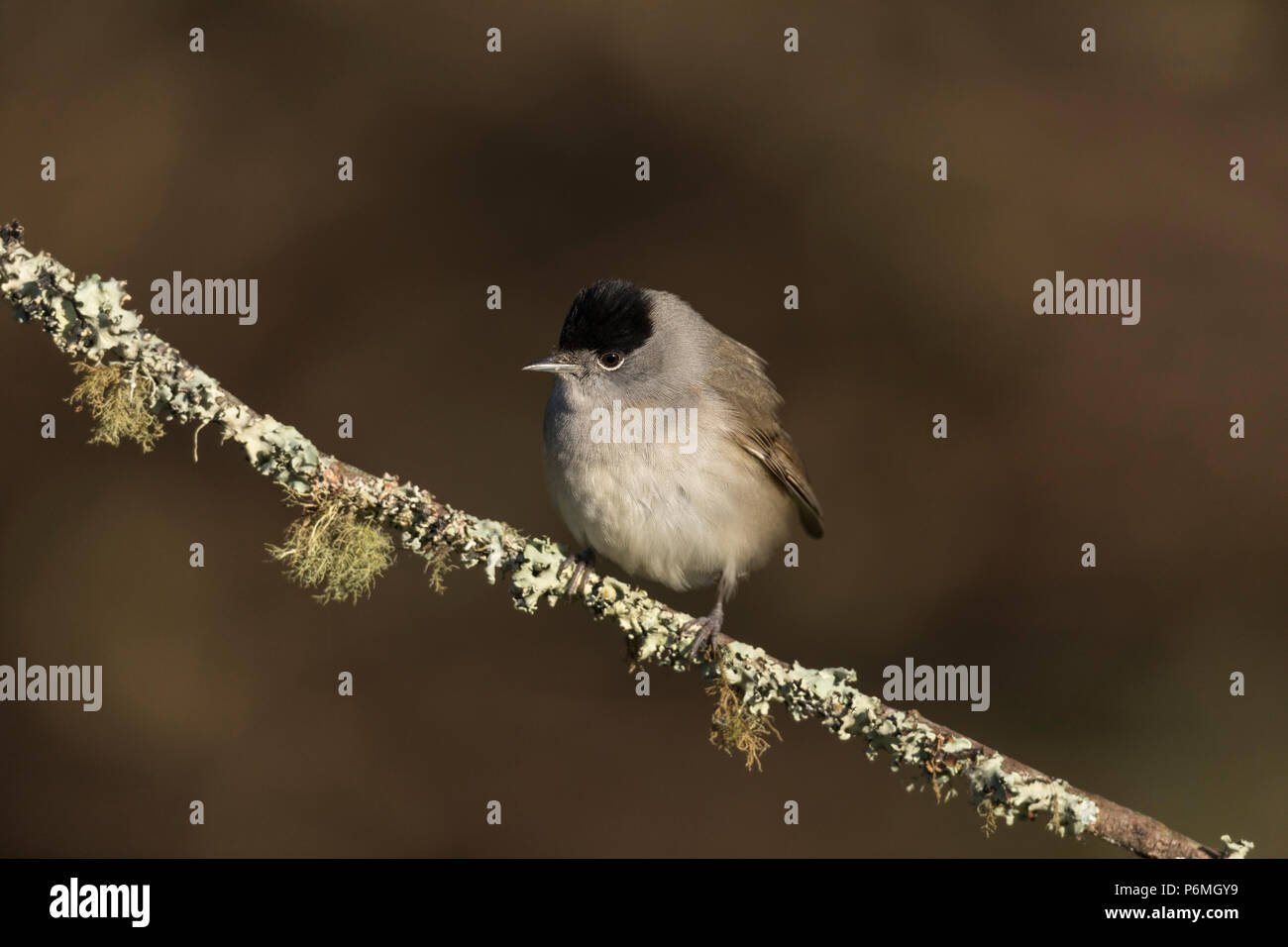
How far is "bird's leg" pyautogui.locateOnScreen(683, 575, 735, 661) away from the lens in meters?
3.48

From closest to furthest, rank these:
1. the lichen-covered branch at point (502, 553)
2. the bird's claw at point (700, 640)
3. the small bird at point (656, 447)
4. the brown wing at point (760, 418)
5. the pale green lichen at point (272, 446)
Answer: the lichen-covered branch at point (502, 553)
the pale green lichen at point (272, 446)
the bird's claw at point (700, 640)
the small bird at point (656, 447)
the brown wing at point (760, 418)

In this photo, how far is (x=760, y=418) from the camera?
4.59m

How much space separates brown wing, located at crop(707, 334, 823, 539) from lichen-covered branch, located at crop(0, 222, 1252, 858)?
1269mm

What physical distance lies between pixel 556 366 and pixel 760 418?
0.84 m

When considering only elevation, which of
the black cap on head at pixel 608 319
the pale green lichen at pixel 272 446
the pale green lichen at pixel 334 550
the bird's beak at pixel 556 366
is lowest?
the pale green lichen at pixel 334 550

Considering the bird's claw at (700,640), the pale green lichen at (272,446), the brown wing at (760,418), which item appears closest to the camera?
the pale green lichen at (272,446)

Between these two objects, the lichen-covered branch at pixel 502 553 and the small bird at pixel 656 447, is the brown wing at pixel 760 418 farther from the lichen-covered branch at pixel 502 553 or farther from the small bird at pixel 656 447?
the lichen-covered branch at pixel 502 553

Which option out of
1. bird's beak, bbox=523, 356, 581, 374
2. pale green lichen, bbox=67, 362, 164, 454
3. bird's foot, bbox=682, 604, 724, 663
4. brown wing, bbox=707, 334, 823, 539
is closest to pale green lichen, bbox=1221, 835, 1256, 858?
bird's foot, bbox=682, 604, 724, 663

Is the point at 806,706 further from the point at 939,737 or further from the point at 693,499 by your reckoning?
the point at 693,499

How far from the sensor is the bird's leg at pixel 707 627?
3.48 m

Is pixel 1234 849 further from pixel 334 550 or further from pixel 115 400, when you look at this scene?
pixel 115 400

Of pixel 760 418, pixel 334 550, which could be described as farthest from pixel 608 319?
pixel 334 550

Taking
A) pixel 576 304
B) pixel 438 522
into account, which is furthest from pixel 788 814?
pixel 438 522

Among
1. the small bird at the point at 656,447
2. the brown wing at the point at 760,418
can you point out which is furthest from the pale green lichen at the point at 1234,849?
the brown wing at the point at 760,418
